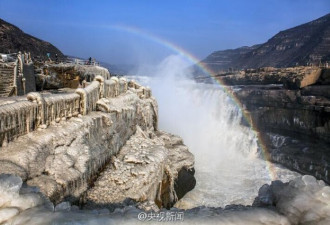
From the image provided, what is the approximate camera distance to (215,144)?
1133 inches

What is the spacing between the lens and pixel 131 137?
13391 millimetres

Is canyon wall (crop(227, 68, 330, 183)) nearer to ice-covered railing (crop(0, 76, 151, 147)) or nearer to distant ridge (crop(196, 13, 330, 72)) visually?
ice-covered railing (crop(0, 76, 151, 147))

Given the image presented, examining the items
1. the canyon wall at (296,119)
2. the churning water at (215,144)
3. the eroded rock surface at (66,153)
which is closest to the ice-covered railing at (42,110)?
the eroded rock surface at (66,153)

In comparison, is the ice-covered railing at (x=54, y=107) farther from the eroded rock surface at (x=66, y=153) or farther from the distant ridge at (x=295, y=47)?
the distant ridge at (x=295, y=47)

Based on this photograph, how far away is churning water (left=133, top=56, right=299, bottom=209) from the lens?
57.0ft

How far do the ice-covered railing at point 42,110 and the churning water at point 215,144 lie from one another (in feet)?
24.0

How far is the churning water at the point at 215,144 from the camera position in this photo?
17359mm

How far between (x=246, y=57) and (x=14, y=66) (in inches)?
4085

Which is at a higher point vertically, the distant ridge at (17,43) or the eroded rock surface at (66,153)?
the distant ridge at (17,43)

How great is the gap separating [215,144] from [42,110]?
23.0 metres

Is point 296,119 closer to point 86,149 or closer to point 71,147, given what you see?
point 86,149

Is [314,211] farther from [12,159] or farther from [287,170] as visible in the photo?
[287,170]

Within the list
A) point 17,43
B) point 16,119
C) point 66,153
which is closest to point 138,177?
point 66,153

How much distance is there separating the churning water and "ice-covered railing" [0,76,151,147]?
288 inches
